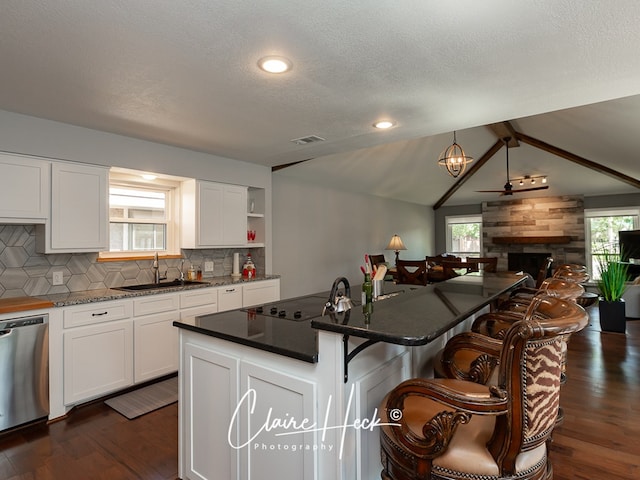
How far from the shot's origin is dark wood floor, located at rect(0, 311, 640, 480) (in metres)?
2.10

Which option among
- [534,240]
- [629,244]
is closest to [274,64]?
[629,244]

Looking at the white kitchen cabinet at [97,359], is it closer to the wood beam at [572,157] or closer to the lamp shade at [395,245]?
the lamp shade at [395,245]

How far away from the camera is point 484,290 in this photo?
242cm

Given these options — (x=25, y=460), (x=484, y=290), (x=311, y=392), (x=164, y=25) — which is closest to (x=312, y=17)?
(x=164, y=25)

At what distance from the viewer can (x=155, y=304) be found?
11.0 feet

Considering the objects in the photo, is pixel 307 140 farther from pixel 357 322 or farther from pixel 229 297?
pixel 357 322

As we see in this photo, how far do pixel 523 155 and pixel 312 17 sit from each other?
7.13 metres

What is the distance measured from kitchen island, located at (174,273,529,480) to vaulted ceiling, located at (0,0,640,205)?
1.37m

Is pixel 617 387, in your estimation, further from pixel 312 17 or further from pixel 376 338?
pixel 312 17

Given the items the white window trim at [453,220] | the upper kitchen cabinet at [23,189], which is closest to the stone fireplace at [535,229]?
the white window trim at [453,220]

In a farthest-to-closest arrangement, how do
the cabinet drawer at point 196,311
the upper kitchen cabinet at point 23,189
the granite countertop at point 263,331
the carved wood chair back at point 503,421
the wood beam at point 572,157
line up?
the wood beam at point 572,157 → the cabinet drawer at point 196,311 → the upper kitchen cabinet at point 23,189 → the granite countertop at point 263,331 → the carved wood chair back at point 503,421

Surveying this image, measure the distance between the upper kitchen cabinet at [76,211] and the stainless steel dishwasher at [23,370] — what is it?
68 centimetres

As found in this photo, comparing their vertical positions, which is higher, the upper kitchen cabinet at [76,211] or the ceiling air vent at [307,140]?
the ceiling air vent at [307,140]

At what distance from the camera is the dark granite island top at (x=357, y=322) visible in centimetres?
127
